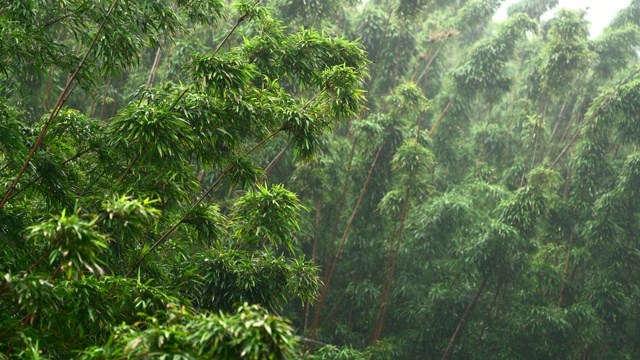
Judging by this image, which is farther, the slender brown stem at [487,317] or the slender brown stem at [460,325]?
the slender brown stem at [487,317]

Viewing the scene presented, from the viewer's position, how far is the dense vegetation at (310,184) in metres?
3.25

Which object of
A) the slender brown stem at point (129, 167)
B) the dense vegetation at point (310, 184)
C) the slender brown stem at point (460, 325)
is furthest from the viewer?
the slender brown stem at point (460, 325)

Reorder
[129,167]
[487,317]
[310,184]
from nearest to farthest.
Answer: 1. [129,167]
2. [310,184]
3. [487,317]

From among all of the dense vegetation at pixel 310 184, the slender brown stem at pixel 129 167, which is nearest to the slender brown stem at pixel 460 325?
the dense vegetation at pixel 310 184

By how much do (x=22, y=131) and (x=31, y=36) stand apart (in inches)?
22.8

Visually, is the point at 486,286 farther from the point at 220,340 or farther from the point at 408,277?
the point at 220,340

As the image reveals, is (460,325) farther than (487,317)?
No

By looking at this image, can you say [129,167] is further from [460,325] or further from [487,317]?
[487,317]

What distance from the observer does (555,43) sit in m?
9.30

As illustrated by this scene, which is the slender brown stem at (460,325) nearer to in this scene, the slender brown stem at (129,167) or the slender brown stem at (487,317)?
the slender brown stem at (487,317)

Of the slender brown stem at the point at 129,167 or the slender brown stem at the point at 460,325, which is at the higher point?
the slender brown stem at the point at 129,167

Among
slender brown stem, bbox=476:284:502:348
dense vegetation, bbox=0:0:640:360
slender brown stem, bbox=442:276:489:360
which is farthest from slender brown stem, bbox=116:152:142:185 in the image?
slender brown stem, bbox=476:284:502:348

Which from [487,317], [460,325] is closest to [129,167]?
[460,325]

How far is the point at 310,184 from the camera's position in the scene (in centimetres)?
805
